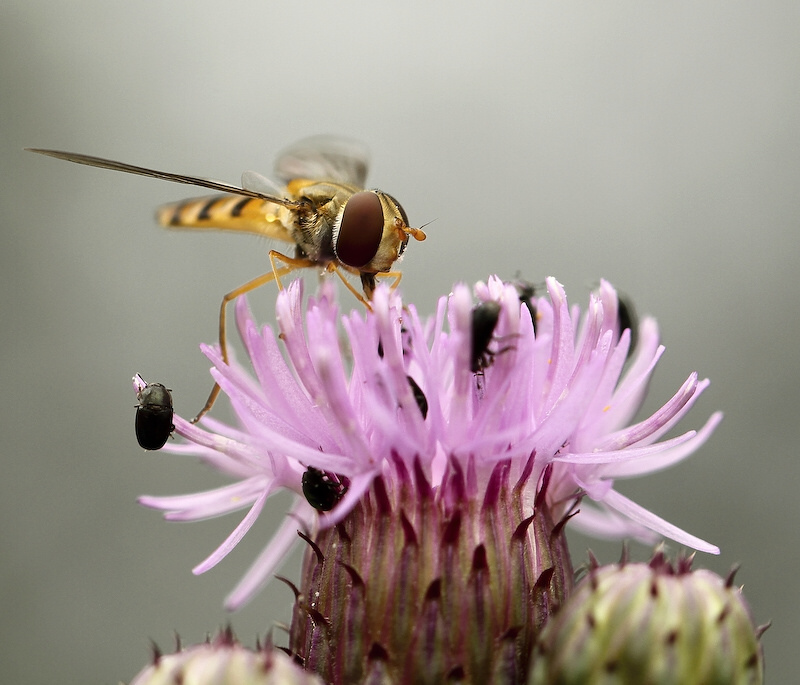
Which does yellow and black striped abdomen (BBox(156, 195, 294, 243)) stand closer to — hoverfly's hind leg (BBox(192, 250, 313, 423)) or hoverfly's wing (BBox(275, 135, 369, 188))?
hoverfly's hind leg (BBox(192, 250, 313, 423))

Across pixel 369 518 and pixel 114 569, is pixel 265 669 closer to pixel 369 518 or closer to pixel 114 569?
pixel 369 518

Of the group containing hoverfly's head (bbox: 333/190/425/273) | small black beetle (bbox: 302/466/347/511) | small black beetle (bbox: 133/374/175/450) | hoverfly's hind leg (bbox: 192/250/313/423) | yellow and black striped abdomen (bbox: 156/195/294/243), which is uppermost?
yellow and black striped abdomen (bbox: 156/195/294/243)

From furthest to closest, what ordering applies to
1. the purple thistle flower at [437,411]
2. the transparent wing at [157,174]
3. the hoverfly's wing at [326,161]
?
1. the hoverfly's wing at [326,161]
2. the transparent wing at [157,174]
3. the purple thistle flower at [437,411]

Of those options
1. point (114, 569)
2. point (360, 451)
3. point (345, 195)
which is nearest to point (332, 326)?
point (360, 451)

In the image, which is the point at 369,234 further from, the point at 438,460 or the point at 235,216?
the point at 438,460

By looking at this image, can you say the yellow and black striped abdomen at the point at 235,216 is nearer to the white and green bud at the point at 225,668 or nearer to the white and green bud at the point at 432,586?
the white and green bud at the point at 432,586

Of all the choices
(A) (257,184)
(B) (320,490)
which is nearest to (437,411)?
(B) (320,490)

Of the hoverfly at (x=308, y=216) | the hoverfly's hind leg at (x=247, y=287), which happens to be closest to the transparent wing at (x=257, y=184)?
the hoverfly at (x=308, y=216)

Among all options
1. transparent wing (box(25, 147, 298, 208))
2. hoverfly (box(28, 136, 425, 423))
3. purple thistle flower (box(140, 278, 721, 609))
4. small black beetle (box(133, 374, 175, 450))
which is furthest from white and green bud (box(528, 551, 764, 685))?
transparent wing (box(25, 147, 298, 208))
